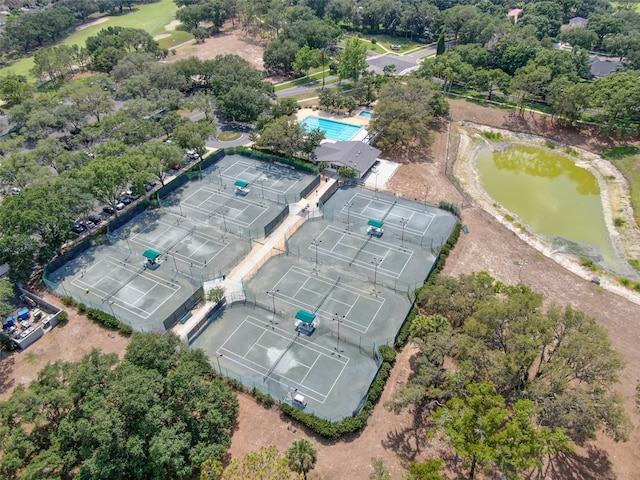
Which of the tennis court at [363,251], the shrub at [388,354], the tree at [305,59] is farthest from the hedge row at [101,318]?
the tree at [305,59]

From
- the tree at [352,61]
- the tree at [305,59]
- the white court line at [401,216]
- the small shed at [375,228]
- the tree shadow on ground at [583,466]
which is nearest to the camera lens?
the tree shadow on ground at [583,466]

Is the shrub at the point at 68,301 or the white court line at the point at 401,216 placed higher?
the white court line at the point at 401,216

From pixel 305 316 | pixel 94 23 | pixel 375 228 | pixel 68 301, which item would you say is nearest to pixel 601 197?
pixel 375 228

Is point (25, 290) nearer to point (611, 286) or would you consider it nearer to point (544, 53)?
point (611, 286)

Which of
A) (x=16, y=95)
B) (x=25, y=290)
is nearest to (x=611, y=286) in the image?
(x=25, y=290)

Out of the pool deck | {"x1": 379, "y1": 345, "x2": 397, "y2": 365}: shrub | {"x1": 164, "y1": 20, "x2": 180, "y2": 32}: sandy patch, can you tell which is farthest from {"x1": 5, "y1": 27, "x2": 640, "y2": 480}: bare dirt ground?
{"x1": 164, "y1": 20, "x2": 180, "y2": 32}: sandy patch

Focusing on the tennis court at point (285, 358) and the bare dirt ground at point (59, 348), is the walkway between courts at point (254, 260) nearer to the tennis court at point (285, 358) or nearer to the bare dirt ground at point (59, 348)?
the tennis court at point (285, 358)
